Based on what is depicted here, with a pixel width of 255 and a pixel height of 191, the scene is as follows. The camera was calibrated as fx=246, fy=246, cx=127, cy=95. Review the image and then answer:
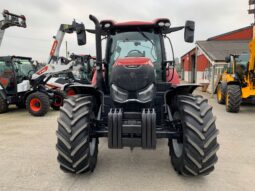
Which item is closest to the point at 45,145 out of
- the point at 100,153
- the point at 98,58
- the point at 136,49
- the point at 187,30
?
the point at 100,153

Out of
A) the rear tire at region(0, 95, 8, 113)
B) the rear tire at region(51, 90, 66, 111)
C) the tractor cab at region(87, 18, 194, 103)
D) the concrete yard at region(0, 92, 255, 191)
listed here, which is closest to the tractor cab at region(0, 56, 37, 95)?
the rear tire at region(0, 95, 8, 113)

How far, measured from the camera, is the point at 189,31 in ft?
12.4

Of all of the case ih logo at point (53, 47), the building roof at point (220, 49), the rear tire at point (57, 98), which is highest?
the building roof at point (220, 49)

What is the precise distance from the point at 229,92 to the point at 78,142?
6.33 m

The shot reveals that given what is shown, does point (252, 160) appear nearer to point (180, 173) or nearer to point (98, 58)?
point (180, 173)

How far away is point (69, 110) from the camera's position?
3197 millimetres

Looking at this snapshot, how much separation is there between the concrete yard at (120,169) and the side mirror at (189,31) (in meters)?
1.92

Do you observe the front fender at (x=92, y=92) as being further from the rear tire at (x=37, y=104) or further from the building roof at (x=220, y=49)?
the building roof at (x=220, y=49)

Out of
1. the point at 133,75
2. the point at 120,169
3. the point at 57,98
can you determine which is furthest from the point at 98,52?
the point at 57,98

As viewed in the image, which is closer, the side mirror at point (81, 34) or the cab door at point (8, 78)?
the side mirror at point (81, 34)

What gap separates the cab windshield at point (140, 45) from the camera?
4.02m

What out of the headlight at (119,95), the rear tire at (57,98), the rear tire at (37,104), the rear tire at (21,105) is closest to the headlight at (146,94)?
the headlight at (119,95)

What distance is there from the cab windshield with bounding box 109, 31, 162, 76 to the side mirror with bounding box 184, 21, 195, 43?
467 millimetres

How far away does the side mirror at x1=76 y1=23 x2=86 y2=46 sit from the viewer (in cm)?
375
